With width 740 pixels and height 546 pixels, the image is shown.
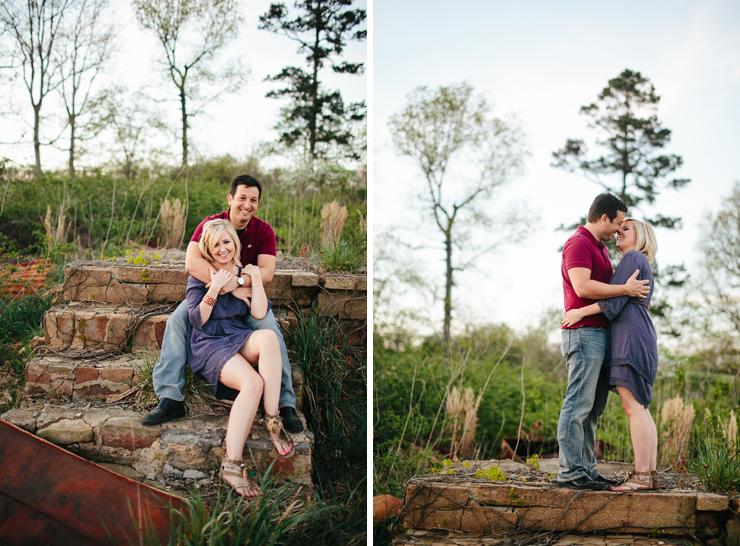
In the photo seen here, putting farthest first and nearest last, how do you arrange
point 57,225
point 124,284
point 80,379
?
point 57,225 → point 124,284 → point 80,379

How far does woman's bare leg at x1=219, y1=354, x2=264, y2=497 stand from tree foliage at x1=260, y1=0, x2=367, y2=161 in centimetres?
389

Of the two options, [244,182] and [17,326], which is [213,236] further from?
[17,326]

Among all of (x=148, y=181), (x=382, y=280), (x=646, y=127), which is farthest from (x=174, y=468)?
(x=646, y=127)

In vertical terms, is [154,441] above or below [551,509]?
above

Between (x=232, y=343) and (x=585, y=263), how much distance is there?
7.70ft

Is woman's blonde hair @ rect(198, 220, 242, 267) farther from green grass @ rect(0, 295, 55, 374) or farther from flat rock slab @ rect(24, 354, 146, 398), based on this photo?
green grass @ rect(0, 295, 55, 374)

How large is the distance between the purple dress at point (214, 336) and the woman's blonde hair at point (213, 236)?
8.1 inches

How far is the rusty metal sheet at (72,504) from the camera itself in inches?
101

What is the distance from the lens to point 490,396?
22.6ft

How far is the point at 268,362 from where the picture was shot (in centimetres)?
312

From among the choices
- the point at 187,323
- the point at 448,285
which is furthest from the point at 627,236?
the point at 448,285

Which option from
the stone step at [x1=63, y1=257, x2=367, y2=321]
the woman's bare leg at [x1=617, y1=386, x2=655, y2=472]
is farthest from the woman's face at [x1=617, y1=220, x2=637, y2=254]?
the stone step at [x1=63, y1=257, x2=367, y2=321]

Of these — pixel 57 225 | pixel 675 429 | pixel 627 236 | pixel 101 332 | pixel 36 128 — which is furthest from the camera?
pixel 675 429

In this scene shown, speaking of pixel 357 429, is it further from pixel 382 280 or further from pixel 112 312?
pixel 382 280
